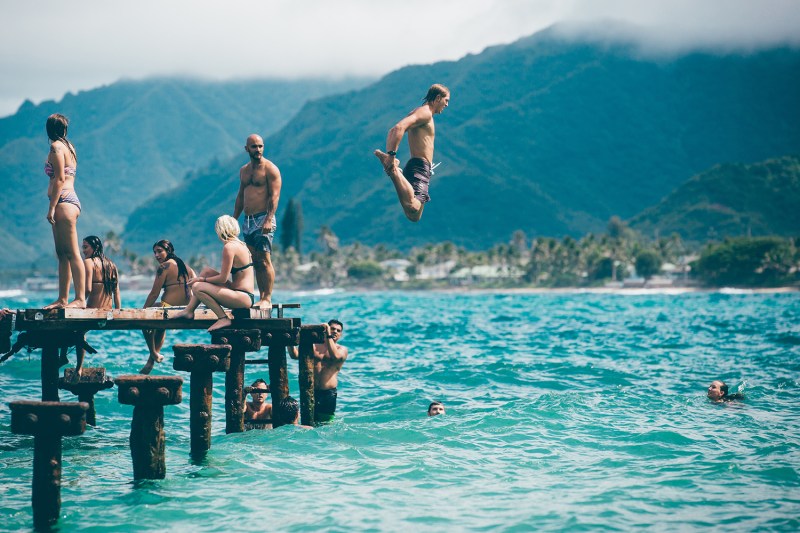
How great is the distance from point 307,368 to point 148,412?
5.86 meters

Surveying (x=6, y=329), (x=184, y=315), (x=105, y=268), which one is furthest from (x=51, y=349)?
(x=184, y=315)

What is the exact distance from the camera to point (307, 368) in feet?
61.5

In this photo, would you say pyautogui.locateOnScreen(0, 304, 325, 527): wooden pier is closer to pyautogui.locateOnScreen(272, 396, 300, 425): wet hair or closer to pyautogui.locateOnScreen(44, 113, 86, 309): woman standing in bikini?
pyautogui.locateOnScreen(272, 396, 300, 425): wet hair

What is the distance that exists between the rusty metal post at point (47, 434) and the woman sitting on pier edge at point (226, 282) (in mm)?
4909

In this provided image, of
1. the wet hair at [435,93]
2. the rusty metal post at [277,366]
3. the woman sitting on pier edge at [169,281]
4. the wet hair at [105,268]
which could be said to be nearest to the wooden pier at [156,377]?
the rusty metal post at [277,366]

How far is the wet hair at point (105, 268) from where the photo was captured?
18438mm

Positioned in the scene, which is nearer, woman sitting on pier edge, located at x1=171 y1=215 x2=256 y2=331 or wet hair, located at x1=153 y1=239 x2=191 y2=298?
woman sitting on pier edge, located at x1=171 y1=215 x2=256 y2=331

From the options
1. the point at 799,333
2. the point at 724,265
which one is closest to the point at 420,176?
the point at 799,333

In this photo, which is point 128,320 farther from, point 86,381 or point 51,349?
point 86,381

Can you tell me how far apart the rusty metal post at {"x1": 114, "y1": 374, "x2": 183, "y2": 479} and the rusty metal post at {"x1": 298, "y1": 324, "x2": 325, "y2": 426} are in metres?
4.75

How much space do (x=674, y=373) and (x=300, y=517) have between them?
2146 centimetres

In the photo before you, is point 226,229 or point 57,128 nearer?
point 57,128

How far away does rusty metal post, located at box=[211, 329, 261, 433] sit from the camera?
16328 mm

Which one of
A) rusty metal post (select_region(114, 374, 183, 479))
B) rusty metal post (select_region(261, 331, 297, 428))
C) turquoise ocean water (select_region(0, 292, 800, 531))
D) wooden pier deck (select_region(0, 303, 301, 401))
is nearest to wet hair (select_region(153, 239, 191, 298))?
rusty metal post (select_region(261, 331, 297, 428))
